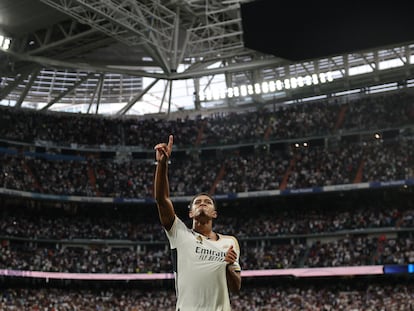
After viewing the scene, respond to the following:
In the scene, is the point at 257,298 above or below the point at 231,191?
below

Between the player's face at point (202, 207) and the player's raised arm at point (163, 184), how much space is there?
221mm

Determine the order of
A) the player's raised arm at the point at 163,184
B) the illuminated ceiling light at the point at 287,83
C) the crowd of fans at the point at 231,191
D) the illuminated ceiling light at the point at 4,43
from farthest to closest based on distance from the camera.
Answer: the illuminated ceiling light at the point at 287,83 → the crowd of fans at the point at 231,191 → the illuminated ceiling light at the point at 4,43 → the player's raised arm at the point at 163,184

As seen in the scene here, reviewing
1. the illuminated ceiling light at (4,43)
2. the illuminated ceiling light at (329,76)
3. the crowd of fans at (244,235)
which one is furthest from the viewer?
the illuminated ceiling light at (329,76)

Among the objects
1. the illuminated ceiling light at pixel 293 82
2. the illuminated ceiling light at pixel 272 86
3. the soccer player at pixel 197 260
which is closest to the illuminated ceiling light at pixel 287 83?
the illuminated ceiling light at pixel 293 82

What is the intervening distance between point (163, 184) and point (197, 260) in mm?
705

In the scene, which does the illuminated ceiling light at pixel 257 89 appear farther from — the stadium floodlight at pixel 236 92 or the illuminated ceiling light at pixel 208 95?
the illuminated ceiling light at pixel 208 95

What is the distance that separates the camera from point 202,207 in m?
5.61

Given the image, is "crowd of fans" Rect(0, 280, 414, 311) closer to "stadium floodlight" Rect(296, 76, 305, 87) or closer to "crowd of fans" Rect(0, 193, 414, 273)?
"crowd of fans" Rect(0, 193, 414, 273)

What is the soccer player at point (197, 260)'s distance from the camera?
211 inches

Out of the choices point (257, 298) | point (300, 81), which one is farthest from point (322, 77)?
point (257, 298)

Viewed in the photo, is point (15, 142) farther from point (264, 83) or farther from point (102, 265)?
point (264, 83)

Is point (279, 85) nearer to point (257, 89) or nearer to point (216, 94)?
point (257, 89)

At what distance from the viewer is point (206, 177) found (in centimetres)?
5491

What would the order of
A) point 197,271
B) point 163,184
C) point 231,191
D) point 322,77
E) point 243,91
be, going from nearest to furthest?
point 163,184
point 197,271
point 322,77
point 231,191
point 243,91
